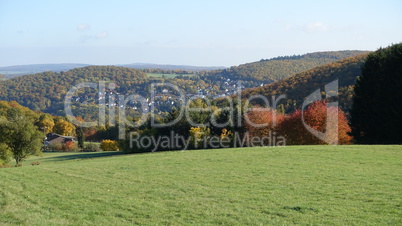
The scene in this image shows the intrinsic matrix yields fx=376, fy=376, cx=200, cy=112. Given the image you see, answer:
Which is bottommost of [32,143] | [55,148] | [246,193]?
[55,148]

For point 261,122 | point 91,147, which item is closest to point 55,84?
point 91,147

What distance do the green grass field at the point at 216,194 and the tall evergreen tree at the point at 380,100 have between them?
57.5ft

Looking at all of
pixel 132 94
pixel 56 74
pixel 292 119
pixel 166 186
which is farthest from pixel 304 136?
pixel 56 74

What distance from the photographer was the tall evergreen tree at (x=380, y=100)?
36.8 m

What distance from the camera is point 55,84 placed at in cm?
13988

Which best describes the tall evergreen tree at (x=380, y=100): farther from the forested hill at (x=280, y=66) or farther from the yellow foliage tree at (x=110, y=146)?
the forested hill at (x=280, y=66)

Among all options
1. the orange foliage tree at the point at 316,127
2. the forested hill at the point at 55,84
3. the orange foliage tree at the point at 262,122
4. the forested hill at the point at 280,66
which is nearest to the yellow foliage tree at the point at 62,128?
the forested hill at the point at 55,84

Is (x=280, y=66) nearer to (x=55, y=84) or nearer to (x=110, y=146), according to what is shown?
(x=55, y=84)

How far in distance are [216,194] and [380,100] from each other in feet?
102

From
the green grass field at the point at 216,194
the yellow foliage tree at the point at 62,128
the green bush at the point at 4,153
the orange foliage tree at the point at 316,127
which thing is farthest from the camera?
the yellow foliage tree at the point at 62,128

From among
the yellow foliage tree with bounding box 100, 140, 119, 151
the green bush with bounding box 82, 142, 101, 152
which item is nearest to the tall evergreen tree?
the yellow foliage tree with bounding box 100, 140, 119, 151

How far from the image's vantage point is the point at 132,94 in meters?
131

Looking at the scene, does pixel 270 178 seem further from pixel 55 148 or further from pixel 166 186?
pixel 55 148

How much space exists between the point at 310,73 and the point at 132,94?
62.5 meters
